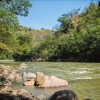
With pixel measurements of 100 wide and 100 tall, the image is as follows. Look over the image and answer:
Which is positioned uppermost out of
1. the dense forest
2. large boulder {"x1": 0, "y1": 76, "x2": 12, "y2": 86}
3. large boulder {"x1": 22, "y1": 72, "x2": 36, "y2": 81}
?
the dense forest

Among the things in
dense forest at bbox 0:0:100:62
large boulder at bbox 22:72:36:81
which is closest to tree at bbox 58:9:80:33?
dense forest at bbox 0:0:100:62

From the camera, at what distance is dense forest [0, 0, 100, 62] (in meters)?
31.5

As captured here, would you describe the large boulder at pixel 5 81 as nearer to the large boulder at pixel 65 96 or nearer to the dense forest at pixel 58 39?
the dense forest at pixel 58 39

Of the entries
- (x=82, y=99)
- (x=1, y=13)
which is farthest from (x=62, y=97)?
(x=1, y=13)

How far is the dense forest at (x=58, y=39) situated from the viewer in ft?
103

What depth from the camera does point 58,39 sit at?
9000cm

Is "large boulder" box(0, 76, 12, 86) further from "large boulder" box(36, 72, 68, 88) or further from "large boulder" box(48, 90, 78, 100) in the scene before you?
"large boulder" box(48, 90, 78, 100)

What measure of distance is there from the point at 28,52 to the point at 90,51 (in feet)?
129

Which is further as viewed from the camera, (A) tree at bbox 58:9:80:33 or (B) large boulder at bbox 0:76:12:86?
(A) tree at bbox 58:9:80:33

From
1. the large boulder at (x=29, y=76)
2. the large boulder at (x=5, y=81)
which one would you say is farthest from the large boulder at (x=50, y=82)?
the large boulder at (x=5, y=81)

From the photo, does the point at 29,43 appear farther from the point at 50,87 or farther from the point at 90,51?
the point at 50,87

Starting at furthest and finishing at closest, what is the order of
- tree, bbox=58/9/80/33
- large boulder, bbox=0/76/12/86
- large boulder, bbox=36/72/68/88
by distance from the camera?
tree, bbox=58/9/80/33 → large boulder, bbox=0/76/12/86 → large boulder, bbox=36/72/68/88

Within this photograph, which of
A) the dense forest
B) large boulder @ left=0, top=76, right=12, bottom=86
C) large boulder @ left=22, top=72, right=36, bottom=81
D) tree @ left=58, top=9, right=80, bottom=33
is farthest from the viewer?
tree @ left=58, top=9, right=80, bottom=33

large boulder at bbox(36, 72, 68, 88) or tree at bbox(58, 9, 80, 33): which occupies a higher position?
tree at bbox(58, 9, 80, 33)
